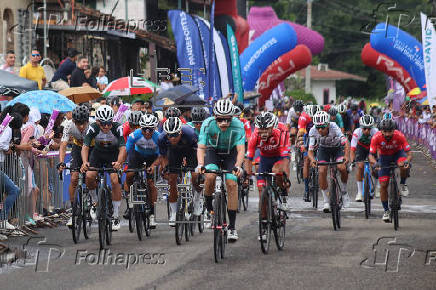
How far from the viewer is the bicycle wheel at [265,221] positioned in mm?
11862

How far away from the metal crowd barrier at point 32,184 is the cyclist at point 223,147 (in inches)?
116

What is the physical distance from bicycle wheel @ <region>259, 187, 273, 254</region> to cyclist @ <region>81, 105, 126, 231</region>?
7.38ft

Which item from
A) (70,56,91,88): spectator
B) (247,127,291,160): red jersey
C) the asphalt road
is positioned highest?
(70,56,91,88): spectator

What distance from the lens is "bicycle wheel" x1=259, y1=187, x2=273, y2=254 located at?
467 inches

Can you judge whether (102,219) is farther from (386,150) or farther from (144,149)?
(386,150)

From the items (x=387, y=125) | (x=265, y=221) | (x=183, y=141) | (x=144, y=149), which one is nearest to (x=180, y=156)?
(x=183, y=141)

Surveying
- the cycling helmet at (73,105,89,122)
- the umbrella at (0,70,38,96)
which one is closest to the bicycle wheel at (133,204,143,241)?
the cycling helmet at (73,105,89,122)

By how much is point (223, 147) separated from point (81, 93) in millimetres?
8208

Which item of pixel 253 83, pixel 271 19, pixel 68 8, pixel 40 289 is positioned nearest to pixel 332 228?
pixel 40 289

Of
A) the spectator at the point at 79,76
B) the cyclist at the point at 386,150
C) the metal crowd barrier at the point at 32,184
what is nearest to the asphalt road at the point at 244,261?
the metal crowd barrier at the point at 32,184

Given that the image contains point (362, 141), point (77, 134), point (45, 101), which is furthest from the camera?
point (362, 141)

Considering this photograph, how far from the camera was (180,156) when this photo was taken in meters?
13.7

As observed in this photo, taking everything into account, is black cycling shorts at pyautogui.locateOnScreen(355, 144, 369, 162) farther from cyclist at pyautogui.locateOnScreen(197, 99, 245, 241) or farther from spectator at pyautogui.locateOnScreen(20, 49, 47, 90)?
spectator at pyautogui.locateOnScreen(20, 49, 47, 90)

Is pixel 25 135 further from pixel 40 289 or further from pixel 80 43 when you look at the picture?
pixel 80 43
